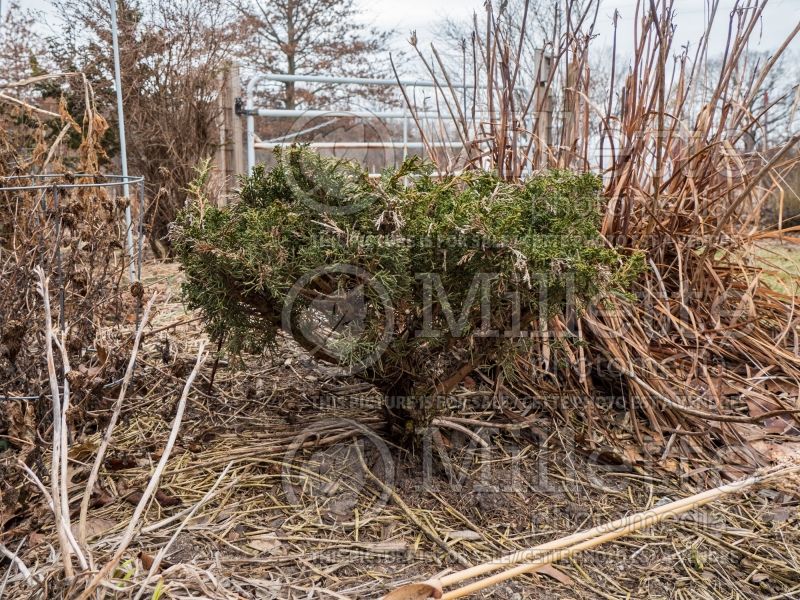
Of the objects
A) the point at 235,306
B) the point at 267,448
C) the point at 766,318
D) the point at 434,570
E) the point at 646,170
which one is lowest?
the point at 434,570

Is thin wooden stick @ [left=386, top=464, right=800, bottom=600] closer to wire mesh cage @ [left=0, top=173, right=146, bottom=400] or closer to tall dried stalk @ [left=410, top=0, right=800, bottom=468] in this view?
tall dried stalk @ [left=410, top=0, right=800, bottom=468]

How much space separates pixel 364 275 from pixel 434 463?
534 millimetres

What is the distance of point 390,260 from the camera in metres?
1.14

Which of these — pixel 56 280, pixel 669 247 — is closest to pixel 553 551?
pixel 669 247

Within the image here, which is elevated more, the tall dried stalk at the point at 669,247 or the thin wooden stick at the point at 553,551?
the tall dried stalk at the point at 669,247

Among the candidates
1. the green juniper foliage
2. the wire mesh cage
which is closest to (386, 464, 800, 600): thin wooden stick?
the green juniper foliage

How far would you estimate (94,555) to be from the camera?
1120 mm

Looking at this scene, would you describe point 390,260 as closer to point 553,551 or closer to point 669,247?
point 553,551

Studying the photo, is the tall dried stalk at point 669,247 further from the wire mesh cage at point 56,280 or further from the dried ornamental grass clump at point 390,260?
the wire mesh cage at point 56,280

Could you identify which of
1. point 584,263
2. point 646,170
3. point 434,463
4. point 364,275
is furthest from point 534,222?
point 646,170

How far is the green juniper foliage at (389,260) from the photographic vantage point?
1.15 m

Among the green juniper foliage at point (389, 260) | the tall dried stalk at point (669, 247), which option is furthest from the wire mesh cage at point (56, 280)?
the tall dried stalk at point (669, 247)

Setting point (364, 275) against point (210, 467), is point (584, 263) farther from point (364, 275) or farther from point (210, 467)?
point (210, 467)

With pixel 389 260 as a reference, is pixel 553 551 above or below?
below
